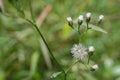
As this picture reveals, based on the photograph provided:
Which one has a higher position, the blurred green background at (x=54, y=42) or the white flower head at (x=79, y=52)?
the blurred green background at (x=54, y=42)

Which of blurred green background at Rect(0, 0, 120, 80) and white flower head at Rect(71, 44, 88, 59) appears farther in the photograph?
blurred green background at Rect(0, 0, 120, 80)

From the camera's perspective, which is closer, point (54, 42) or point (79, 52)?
point (79, 52)

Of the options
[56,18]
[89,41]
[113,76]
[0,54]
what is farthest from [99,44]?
[0,54]

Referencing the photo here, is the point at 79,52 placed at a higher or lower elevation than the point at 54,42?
lower

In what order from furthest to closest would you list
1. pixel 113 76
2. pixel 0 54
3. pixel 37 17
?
1. pixel 37 17
2. pixel 0 54
3. pixel 113 76

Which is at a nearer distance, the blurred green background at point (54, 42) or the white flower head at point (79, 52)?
the white flower head at point (79, 52)

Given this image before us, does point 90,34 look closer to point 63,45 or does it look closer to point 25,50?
point 63,45

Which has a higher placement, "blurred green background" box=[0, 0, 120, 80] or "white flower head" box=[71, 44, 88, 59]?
"blurred green background" box=[0, 0, 120, 80]

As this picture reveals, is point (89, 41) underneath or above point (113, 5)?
underneath
